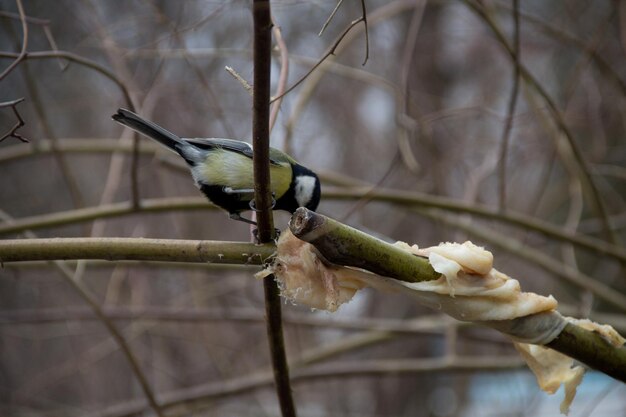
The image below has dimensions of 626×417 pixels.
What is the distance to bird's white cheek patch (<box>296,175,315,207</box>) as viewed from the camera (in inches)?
87.5

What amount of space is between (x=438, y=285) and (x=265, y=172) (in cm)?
50

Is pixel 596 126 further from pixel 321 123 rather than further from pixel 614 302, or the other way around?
pixel 321 123

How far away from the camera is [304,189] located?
2238 millimetres

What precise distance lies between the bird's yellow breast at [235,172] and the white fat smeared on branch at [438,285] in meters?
0.61

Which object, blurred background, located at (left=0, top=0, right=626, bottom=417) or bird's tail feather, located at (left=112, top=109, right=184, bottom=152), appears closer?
bird's tail feather, located at (left=112, top=109, right=184, bottom=152)

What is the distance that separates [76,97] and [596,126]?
11.2ft

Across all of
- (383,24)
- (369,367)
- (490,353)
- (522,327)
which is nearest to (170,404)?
(369,367)

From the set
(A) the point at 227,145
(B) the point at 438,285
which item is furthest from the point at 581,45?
(B) the point at 438,285

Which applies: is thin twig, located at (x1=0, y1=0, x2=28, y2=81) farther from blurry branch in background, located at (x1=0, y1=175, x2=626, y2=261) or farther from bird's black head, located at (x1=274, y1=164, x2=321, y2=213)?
bird's black head, located at (x1=274, y1=164, x2=321, y2=213)

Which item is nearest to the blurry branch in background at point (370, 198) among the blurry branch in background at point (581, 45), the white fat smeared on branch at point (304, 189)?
the white fat smeared on branch at point (304, 189)

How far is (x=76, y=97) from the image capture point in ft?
14.7

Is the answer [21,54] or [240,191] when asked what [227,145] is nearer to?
[240,191]

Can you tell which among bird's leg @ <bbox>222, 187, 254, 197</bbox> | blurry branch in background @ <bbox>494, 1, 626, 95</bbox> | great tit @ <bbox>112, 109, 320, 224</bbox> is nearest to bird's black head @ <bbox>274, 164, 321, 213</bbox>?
great tit @ <bbox>112, 109, 320, 224</bbox>

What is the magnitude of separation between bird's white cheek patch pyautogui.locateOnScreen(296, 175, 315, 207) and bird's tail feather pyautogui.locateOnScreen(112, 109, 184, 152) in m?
0.44
